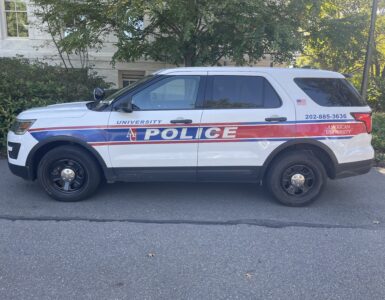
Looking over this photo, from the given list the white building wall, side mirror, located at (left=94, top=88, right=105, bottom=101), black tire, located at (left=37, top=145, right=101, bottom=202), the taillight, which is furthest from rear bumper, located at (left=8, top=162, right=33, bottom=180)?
the white building wall

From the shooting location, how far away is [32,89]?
7.39m

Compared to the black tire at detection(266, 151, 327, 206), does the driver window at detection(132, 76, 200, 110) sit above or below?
above

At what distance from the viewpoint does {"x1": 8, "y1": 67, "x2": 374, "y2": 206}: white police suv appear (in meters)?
4.72

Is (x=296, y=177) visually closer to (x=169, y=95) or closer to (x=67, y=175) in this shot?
(x=169, y=95)

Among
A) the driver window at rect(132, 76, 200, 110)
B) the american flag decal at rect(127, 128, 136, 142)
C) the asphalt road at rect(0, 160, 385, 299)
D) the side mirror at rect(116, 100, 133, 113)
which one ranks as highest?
the driver window at rect(132, 76, 200, 110)

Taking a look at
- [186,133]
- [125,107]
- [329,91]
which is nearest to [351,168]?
[329,91]

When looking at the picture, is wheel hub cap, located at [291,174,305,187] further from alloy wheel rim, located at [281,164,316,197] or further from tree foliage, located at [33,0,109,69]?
tree foliage, located at [33,0,109,69]

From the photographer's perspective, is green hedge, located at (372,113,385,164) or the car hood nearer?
the car hood

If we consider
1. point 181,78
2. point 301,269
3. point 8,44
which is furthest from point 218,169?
point 8,44

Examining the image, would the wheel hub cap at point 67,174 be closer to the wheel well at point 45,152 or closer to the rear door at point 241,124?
the wheel well at point 45,152

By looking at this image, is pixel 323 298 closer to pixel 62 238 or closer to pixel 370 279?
pixel 370 279

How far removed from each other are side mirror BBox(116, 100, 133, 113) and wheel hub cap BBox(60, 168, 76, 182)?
40.9 inches

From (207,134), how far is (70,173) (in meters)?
1.84

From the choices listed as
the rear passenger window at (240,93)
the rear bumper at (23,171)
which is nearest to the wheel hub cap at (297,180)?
the rear passenger window at (240,93)
